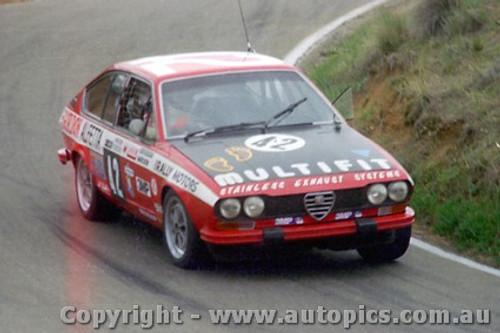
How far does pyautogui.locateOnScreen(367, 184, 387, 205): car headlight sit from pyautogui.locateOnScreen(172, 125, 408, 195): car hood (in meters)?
0.06

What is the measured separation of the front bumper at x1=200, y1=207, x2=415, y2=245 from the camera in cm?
980

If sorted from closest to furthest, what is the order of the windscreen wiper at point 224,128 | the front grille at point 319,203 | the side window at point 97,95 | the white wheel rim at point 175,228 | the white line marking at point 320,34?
the front grille at point 319,203
the white wheel rim at point 175,228
the windscreen wiper at point 224,128
the side window at point 97,95
the white line marking at point 320,34

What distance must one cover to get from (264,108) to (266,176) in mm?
1335

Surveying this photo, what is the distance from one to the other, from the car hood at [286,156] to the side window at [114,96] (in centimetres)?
139

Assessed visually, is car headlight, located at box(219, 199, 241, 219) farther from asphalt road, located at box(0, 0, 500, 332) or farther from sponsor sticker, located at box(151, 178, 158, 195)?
sponsor sticker, located at box(151, 178, 158, 195)

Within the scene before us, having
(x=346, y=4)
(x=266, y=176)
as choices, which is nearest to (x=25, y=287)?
(x=266, y=176)

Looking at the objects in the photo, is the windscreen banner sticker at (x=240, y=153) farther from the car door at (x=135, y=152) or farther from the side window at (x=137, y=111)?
the side window at (x=137, y=111)

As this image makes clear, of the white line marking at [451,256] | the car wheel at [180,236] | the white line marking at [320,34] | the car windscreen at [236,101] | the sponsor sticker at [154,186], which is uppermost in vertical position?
the car windscreen at [236,101]

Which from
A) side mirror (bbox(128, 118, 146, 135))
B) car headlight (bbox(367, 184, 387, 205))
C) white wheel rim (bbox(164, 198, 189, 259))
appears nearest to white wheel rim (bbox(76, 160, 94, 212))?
side mirror (bbox(128, 118, 146, 135))

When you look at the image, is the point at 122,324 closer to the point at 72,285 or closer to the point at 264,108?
the point at 72,285

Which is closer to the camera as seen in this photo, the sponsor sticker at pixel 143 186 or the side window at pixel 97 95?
the sponsor sticker at pixel 143 186

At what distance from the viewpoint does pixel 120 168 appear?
11.3 metres

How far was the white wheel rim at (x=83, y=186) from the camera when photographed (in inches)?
488

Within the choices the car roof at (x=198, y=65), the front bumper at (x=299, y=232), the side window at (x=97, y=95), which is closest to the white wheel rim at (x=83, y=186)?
the side window at (x=97, y=95)
